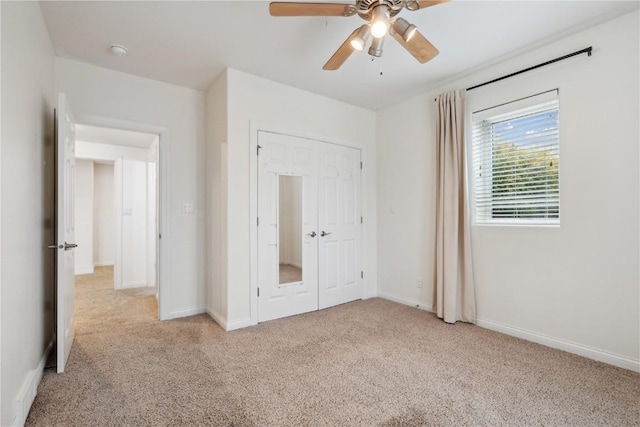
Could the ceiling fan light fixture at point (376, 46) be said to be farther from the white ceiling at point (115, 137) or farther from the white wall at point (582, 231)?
the white ceiling at point (115, 137)

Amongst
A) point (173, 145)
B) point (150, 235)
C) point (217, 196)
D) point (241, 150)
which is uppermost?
point (173, 145)

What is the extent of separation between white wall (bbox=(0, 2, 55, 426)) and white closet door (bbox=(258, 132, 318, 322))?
1755 millimetres

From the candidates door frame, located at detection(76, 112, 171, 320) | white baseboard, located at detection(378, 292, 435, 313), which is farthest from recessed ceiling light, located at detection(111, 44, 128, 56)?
white baseboard, located at detection(378, 292, 435, 313)

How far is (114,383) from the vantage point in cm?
209

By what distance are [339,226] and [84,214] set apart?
225 inches

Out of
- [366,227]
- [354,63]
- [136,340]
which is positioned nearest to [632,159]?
[354,63]

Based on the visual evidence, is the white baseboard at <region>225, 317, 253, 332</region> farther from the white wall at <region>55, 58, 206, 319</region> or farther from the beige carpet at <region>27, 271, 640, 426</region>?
the white wall at <region>55, 58, 206, 319</region>

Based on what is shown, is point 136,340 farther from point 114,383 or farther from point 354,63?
point 354,63

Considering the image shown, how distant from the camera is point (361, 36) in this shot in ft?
6.35

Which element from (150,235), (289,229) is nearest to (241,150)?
(289,229)

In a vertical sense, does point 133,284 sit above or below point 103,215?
below

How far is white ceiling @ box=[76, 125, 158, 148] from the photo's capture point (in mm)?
4285

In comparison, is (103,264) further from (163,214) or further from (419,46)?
(419,46)

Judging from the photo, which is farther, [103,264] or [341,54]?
[103,264]
